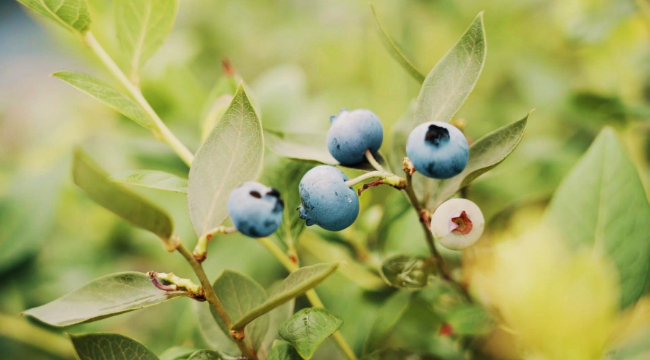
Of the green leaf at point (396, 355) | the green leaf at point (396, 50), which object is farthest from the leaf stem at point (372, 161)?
the green leaf at point (396, 355)

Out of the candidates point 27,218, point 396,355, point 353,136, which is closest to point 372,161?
point 353,136

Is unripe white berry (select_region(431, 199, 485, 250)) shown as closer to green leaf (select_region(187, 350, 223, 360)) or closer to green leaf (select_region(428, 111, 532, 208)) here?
green leaf (select_region(428, 111, 532, 208))

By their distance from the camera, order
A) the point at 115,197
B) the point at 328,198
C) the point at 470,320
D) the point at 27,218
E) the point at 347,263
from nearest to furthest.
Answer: the point at 115,197
the point at 328,198
the point at 470,320
the point at 347,263
the point at 27,218

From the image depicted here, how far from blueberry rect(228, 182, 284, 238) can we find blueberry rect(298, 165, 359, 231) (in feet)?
0.19

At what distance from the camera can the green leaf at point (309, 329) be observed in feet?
1.93

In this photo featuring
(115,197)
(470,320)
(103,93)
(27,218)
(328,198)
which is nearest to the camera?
(115,197)

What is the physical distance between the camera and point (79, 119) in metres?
1.81

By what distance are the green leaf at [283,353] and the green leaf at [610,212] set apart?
45 cm

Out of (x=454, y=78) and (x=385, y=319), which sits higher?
(x=454, y=78)

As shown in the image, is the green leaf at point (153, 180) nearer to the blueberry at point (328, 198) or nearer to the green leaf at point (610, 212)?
the blueberry at point (328, 198)

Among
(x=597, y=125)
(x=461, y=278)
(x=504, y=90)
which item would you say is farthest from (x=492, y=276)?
(x=504, y=90)

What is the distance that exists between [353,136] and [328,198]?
9cm

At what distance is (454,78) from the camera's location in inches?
24.6

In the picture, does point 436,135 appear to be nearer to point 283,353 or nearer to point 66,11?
point 283,353
